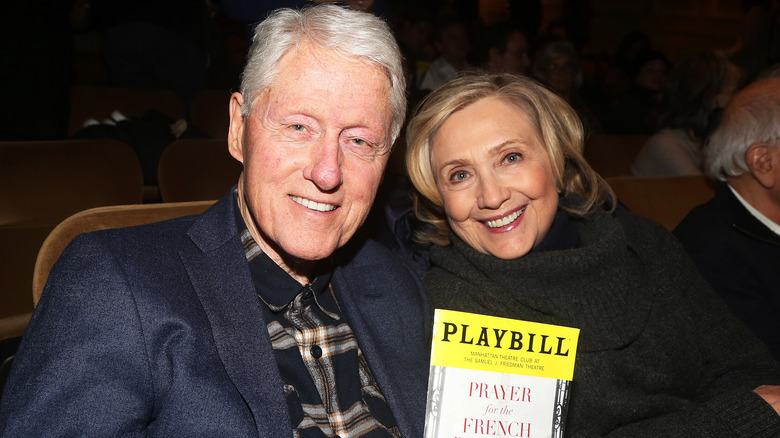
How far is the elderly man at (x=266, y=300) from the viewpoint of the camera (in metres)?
1.18

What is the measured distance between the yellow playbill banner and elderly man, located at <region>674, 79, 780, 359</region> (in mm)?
1136

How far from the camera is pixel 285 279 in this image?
151cm

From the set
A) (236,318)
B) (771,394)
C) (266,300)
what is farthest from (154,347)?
(771,394)

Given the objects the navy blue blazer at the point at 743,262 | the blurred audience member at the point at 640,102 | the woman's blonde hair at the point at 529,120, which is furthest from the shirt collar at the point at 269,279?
the blurred audience member at the point at 640,102

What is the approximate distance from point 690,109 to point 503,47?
1509 millimetres

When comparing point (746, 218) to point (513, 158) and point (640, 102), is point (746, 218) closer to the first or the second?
point (513, 158)

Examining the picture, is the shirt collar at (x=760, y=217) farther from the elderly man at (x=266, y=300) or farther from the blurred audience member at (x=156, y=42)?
the blurred audience member at (x=156, y=42)

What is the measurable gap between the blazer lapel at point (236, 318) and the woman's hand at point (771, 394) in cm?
135

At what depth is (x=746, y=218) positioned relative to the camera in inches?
93.2

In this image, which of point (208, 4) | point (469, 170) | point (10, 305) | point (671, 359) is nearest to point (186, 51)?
point (208, 4)

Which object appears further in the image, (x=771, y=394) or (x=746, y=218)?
(x=746, y=218)

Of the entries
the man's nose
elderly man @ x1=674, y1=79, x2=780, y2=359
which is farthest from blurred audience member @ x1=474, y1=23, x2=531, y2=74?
the man's nose

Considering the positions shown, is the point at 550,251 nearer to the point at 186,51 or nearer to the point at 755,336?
the point at 755,336

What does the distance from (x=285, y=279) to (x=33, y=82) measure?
2370 millimetres
